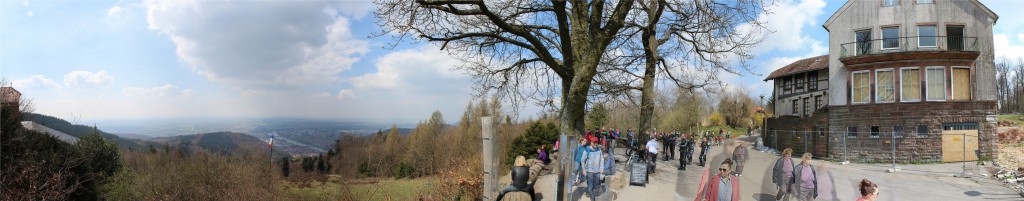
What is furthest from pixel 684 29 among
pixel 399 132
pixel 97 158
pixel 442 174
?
pixel 399 132

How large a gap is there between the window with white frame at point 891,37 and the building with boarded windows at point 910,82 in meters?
0.03

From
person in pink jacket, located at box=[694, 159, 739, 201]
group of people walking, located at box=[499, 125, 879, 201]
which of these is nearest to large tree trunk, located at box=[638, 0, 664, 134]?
group of people walking, located at box=[499, 125, 879, 201]

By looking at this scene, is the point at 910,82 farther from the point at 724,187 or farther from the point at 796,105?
the point at 724,187

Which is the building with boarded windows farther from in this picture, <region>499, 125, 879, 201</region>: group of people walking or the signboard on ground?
the signboard on ground

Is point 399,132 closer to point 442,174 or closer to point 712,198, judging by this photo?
point 442,174

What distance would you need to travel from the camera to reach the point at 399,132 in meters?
74.2

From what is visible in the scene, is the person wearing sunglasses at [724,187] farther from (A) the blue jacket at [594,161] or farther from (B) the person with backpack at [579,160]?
(B) the person with backpack at [579,160]

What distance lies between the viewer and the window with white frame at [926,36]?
17188 mm

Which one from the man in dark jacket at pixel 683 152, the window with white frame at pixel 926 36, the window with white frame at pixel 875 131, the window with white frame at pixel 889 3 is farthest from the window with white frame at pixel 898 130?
the man in dark jacket at pixel 683 152

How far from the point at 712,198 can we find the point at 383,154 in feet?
205

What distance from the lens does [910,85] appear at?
17.5 m

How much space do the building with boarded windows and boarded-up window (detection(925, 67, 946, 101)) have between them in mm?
26

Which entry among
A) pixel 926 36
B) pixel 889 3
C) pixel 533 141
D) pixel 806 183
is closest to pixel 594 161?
pixel 806 183

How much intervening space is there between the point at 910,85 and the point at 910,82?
114mm
